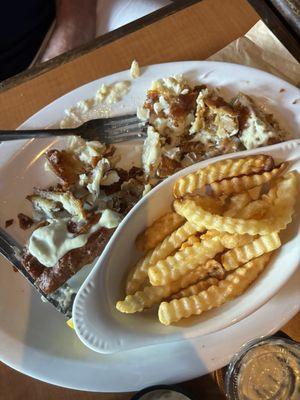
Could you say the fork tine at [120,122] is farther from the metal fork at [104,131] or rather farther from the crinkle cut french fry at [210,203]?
the crinkle cut french fry at [210,203]

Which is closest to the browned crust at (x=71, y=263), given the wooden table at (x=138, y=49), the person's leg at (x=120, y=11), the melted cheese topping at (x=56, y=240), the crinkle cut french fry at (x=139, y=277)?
the melted cheese topping at (x=56, y=240)

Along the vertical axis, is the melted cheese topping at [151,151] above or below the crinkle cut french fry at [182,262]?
above

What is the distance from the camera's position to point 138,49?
146 cm

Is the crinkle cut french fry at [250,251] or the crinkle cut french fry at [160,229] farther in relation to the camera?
the crinkle cut french fry at [160,229]

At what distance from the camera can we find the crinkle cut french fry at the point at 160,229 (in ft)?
3.48

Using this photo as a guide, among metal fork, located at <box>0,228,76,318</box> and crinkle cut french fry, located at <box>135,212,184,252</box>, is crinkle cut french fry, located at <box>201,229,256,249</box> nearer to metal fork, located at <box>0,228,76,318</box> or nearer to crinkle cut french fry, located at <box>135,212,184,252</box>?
crinkle cut french fry, located at <box>135,212,184,252</box>

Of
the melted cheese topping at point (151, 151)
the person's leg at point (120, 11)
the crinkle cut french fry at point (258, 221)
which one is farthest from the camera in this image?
the person's leg at point (120, 11)

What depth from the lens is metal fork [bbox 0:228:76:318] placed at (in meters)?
1.11

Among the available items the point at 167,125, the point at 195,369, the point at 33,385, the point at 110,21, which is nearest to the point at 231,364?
the point at 195,369

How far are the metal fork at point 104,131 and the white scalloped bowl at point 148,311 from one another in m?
0.25

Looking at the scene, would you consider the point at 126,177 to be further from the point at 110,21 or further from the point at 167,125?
the point at 110,21

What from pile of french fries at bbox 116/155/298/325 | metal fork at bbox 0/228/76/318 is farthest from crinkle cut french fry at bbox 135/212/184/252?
metal fork at bbox 0/228/76/318

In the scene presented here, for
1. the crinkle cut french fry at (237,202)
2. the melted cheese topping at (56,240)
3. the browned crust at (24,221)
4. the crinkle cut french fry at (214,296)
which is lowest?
the crinkle cut french fry at (214,296)

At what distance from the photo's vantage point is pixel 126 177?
4.04ft
